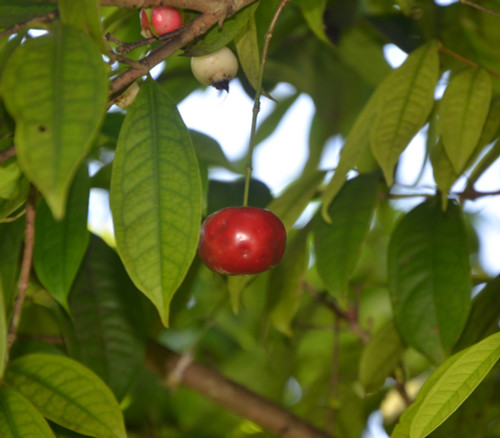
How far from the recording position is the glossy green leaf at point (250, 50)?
1.00 meters

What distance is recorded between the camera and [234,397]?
57.6 inches

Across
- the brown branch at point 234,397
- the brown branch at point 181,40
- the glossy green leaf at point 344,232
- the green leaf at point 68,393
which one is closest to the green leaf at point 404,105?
the glossy green leaf at point 344,232

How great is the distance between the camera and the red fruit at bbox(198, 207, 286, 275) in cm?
88

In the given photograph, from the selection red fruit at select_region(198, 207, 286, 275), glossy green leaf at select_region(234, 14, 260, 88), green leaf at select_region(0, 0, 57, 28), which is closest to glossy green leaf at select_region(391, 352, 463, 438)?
red fruit at select_region(198, 207, 286, 275)

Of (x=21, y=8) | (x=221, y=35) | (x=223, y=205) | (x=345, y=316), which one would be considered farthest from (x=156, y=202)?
(x=345, y=316)

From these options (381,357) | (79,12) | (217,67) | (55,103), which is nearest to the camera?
(55,103)

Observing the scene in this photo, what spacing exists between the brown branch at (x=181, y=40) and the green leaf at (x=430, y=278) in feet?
1.66

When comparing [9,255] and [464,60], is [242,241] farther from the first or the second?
[464,60]

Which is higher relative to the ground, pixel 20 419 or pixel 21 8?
pixel 21 8

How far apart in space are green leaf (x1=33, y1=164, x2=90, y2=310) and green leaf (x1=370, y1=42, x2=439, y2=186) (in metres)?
0.45

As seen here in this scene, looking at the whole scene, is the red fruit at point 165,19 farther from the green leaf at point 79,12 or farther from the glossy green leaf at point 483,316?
the glossy green leaf at point 483,316

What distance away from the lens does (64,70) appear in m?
0.63

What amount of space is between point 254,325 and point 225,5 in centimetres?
136

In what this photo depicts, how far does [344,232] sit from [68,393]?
52cm
